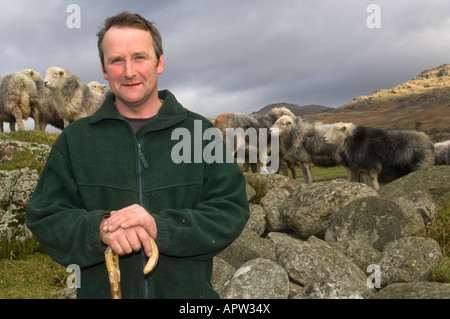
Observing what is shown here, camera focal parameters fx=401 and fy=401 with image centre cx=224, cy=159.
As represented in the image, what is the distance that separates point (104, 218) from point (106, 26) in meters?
1.00

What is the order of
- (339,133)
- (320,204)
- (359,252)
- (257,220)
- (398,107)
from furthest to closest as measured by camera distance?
(398,107), (339,133), (257,220), (320,204), (359,252)

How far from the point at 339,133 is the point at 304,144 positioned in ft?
6.57

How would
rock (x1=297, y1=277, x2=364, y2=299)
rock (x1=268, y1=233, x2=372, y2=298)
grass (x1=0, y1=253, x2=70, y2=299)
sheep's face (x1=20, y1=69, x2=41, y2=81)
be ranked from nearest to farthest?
rock (x1=297, y1=277, x2=364, y2=299) < grass (x1=0, y1=253, x2=70, y2=299) < rock (x1=268, y1=233, x2=372, y2=298) < sheep's face (x1=20, y1=69, x2=41, y2=81)

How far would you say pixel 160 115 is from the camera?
2.17 meters

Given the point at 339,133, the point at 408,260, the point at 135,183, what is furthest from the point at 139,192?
the point at 339,133

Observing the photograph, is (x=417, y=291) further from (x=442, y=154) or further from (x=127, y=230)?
(x=442, y=154)

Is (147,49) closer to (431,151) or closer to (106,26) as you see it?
(106,26)

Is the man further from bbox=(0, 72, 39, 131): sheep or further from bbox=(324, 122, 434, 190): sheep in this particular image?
bbox=(0, 72, 39, 131): sheep

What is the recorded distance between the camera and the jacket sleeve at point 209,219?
6.18 ft

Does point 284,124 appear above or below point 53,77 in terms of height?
below

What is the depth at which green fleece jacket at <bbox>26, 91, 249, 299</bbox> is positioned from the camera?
2.03 meters

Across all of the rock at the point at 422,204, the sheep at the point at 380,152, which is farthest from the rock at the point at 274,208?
the sheep at the point at 380,152

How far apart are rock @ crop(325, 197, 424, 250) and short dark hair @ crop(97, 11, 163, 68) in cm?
567

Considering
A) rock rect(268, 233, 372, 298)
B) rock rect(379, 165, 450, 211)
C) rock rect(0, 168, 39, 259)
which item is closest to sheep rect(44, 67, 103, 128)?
rock rect(0, 168, 39, 259)
